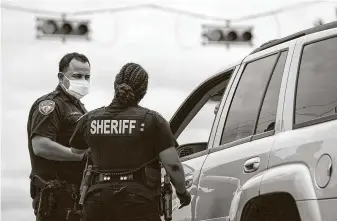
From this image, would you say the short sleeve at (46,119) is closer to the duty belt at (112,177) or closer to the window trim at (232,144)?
the duty belt at (112,177)

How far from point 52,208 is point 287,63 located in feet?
7.24

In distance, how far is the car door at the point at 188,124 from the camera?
598 centimetres

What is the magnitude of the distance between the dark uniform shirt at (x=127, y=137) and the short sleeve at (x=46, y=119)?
3.35ft

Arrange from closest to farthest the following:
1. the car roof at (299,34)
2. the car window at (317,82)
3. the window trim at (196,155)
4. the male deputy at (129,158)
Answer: the car window at (317,82) → the car roof at (299,34) → the male deputy at (129,158) → the window trim at (196,155)

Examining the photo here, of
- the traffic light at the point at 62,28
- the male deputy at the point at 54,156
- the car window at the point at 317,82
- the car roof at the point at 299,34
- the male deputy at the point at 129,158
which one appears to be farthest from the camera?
the traffic light at the point at 62,28

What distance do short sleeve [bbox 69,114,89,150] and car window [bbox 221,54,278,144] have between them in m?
0.87

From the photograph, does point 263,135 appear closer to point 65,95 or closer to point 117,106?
point 117,106

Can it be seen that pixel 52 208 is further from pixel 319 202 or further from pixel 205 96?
pixel 319 202

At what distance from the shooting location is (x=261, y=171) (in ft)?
16.5

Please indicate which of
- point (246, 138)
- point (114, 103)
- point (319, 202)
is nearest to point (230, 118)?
point (246, 138)

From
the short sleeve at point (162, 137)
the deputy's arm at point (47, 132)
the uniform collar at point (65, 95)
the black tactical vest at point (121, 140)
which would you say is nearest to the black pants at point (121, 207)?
the black tactical vest at point (121, 140)

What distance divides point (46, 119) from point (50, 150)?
24 cm

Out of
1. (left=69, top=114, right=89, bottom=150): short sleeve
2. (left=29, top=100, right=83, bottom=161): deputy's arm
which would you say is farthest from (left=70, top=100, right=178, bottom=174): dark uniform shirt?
(left=29, top=100, right=83, bottom=161): deputy's arm

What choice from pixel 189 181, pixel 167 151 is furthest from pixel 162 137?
pixel 189 181
